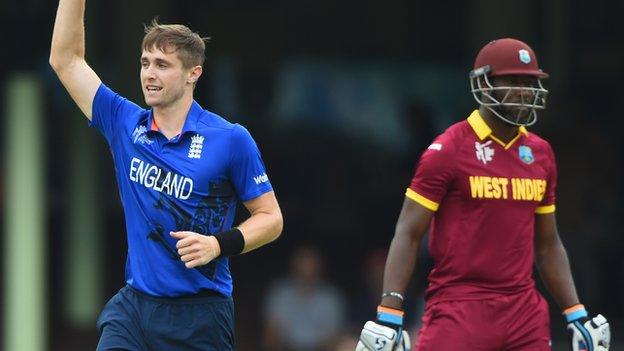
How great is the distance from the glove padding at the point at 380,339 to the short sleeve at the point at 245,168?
759 mm

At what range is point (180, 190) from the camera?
562 centimetres

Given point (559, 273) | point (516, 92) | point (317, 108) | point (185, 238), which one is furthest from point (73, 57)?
point (317, 108)

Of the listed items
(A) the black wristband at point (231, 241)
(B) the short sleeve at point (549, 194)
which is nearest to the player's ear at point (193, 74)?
(A) the black wristband at point (231, 241)

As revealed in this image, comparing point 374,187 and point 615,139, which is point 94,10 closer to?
point 374,187

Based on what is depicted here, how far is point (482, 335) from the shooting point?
5.98 metres

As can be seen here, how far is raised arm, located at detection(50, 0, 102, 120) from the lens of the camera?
5.82 m

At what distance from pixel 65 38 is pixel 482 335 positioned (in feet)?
6.61

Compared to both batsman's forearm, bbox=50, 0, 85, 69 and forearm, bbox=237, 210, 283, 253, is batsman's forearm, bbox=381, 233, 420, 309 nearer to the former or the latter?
forearm, bbox=237, 210, 283, 253

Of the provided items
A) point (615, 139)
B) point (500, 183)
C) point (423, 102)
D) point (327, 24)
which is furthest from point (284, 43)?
point (500, 183)

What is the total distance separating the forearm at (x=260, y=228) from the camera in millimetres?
5602

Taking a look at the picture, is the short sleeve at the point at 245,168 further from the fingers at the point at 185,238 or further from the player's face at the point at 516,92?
the player's face at the point at 516,92

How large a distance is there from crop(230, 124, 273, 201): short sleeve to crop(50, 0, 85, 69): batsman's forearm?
72cm

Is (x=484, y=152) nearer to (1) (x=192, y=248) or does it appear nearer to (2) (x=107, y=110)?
(1) (x=192, y=248)

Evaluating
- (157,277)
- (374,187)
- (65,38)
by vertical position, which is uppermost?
(65,38)
